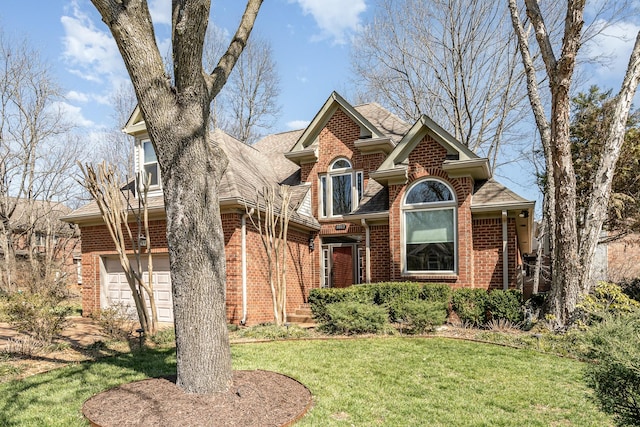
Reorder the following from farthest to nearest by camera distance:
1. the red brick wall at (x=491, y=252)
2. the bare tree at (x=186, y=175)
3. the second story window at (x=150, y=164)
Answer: the second story window at (x=150, y=164) < the red brick wall at (x=491, y=252) < the bare tree at (x=186, y=175)

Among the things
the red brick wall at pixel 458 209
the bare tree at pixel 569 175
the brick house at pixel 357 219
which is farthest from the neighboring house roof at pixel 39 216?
the bare tree at pixel 569 175

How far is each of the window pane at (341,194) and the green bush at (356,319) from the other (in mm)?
5275

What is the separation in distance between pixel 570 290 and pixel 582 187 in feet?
26.9

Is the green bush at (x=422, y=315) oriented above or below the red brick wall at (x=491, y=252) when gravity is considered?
below

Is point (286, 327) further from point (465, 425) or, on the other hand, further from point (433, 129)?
point (433, 129)

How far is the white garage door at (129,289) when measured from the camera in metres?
11.9

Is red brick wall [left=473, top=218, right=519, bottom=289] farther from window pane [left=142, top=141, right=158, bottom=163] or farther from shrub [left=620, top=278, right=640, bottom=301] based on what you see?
window pane [left=142, top=141, right=158, bottom=163]

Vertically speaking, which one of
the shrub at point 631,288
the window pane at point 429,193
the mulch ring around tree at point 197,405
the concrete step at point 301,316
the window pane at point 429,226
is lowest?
the concrete step at point 301,316

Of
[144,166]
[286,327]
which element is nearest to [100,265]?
[144,166]

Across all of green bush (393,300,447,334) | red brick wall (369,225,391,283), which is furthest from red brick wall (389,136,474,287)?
green bush (393,300,447,334)

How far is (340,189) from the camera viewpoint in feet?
46.5

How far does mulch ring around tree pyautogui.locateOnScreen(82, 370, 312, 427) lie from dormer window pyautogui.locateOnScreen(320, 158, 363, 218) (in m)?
9.24

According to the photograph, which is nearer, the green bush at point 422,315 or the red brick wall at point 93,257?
the green bush at point 422,315

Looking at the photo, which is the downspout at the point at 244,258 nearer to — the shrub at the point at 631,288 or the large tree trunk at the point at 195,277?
the large tree trunk at the point at 195,277
